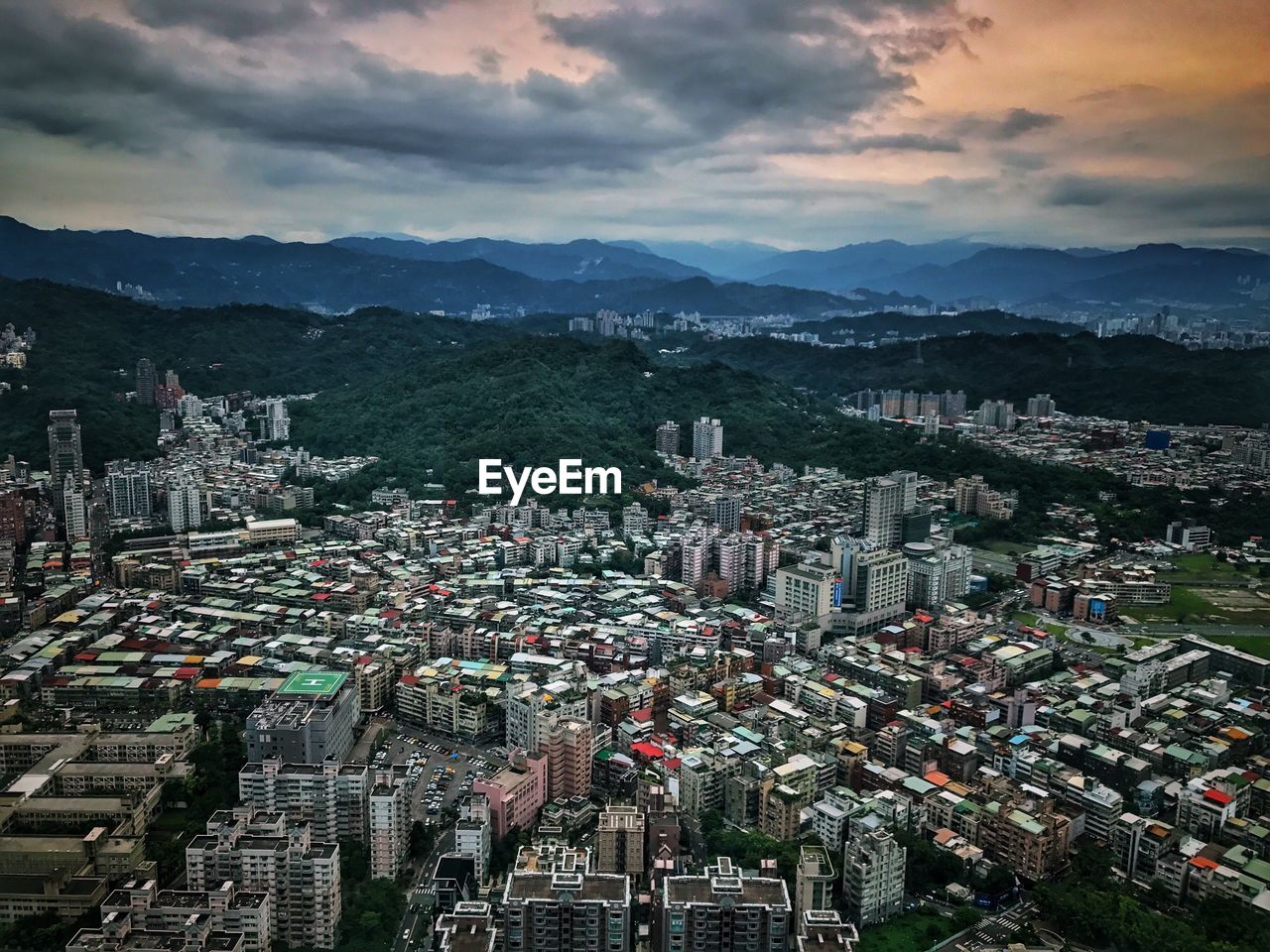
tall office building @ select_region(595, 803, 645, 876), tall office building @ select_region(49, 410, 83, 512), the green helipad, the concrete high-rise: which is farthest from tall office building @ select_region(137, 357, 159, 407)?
tall office building @ select_region(595, 803, 645, 876)

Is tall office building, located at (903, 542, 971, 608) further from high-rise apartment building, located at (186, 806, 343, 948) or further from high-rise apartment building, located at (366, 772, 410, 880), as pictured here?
high-rise apartment building, located at (186, 806, 343, 948)

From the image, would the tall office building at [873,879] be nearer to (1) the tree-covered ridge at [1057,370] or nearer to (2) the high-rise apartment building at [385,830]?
(2) the high-rise apartment building at [385,830]

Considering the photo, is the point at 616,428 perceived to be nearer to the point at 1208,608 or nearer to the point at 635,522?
the point at 635,522

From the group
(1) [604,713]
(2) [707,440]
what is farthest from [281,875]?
(2) [707,440]

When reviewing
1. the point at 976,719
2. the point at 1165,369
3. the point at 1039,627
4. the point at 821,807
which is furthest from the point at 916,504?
the point at 1165,369

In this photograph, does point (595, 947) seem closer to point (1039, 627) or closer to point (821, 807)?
point (821, 807)
